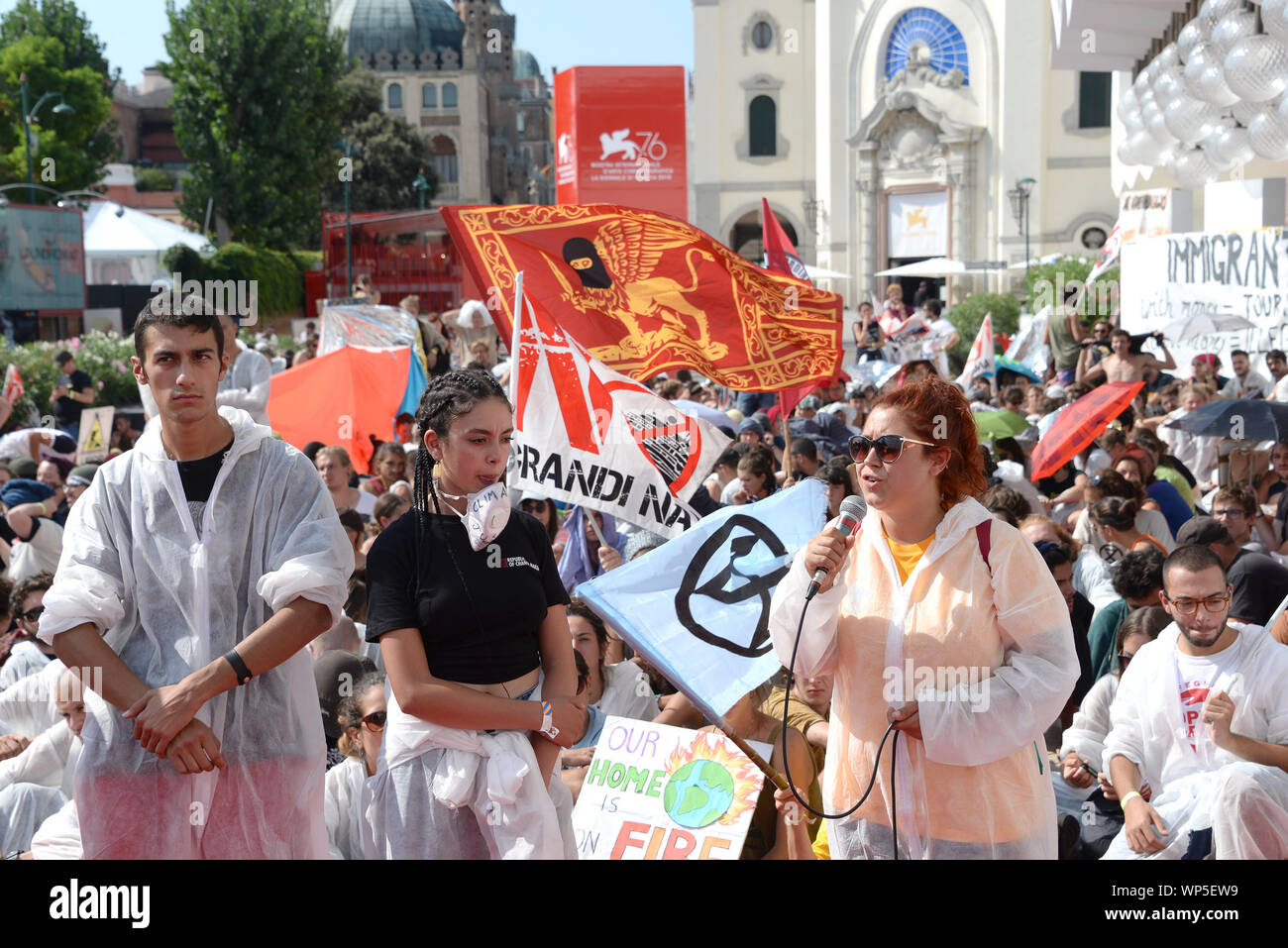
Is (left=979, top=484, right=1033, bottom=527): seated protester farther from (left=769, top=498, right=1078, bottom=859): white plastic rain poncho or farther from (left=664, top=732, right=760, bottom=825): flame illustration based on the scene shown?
(left=769, top=498, right=1078, bottom=859): white plastic rain poncho

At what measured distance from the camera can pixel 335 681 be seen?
221 inches

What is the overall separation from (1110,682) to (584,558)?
2.97 metres

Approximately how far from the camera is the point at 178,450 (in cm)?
337

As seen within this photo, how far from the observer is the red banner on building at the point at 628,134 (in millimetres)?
29578

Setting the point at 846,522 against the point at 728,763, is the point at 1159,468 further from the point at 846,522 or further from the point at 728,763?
the point at 846,522

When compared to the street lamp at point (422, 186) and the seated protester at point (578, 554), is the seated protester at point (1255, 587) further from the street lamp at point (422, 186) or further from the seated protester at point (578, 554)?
the street lamp at point (422, 186)

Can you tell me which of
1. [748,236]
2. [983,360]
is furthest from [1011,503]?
[748,236]

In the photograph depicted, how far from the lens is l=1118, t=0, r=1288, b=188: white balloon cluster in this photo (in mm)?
12273

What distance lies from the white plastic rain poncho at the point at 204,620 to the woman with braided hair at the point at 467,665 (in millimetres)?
185

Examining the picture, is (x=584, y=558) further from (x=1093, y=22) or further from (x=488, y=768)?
(x=1093, y=22)

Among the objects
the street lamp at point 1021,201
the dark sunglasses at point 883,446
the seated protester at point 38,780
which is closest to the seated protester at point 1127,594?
the dark sunglasses at point 883,446

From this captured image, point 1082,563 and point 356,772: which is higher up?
point 1082,563

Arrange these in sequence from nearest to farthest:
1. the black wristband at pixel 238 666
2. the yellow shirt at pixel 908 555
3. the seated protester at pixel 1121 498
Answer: the black wristband at pixel 238 666 → the yellow shirt at pixel 908 555 → the seated protester at pixel 1121 498

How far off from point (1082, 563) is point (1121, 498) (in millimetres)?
649
